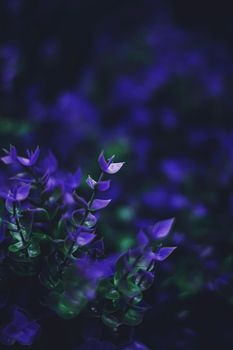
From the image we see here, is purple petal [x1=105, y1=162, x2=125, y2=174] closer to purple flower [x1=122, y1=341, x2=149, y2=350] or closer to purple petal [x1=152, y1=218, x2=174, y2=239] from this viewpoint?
purple petal [x1=152, y1=218, x2=174, y2=239]

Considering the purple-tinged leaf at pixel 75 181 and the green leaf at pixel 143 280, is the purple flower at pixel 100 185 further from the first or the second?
the green leaf at pixel 143 280

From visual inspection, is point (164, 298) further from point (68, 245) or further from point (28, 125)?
point (28, 125)

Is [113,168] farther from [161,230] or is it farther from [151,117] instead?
[151,117]

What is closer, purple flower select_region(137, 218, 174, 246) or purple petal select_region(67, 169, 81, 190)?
purple flower select_region(137, 218, 174, 246)

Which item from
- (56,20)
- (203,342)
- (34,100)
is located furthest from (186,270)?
(56,20)

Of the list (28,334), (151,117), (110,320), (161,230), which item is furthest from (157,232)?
(151,117)

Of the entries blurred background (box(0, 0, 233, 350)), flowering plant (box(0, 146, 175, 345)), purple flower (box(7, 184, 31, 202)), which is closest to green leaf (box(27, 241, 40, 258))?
flowering plant (box(0, 146, 175, 345))

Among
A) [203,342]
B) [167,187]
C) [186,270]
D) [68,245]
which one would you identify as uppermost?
[68,245]
